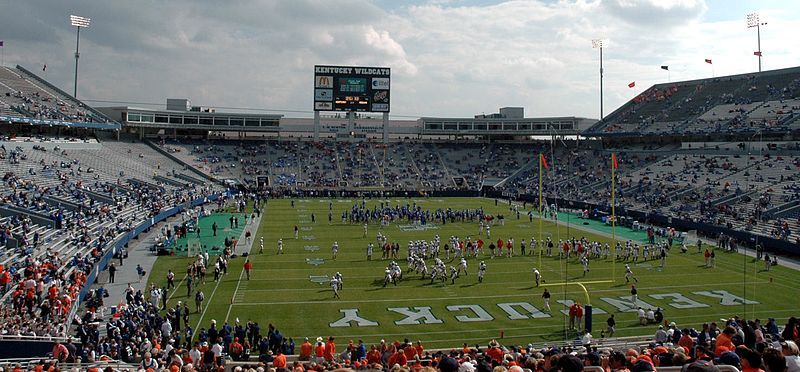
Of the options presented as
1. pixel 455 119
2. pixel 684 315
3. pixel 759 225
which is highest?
pixel 455 119

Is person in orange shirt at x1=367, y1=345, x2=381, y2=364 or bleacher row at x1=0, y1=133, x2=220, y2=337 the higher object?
bleacher row at x1=0, y1=133, x2=220, y2=337

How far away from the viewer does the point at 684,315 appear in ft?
58.1

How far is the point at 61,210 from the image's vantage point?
26.6 metres

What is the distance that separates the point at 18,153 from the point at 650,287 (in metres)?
34.4

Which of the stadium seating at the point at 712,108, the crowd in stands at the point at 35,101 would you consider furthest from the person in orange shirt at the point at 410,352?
the stadium seating at the point at 712,108

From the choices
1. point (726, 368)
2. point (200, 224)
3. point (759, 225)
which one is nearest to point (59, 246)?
point (200, 224)

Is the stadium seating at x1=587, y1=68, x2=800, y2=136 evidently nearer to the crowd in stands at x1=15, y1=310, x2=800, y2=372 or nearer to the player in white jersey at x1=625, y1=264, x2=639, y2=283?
the player in white jersey at x1=625, y1=264, x2=639, y2=283

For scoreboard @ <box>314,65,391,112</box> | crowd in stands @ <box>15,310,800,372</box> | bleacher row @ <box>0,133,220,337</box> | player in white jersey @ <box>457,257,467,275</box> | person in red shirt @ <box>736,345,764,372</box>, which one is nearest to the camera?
person in red shirt @ <box>736,345,764,372</box>

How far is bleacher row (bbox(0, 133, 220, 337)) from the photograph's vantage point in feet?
51.0

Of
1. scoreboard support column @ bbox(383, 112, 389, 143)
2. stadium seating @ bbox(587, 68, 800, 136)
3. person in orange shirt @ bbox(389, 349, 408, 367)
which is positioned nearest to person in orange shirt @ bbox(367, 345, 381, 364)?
person in orange shirt @ bbox(389, 349, 408, 367)

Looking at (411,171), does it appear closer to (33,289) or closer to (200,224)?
(200,224)

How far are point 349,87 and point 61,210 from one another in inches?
1415

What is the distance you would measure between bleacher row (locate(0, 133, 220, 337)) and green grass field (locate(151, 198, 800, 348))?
3287 millimetres

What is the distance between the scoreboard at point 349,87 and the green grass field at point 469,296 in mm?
32317
